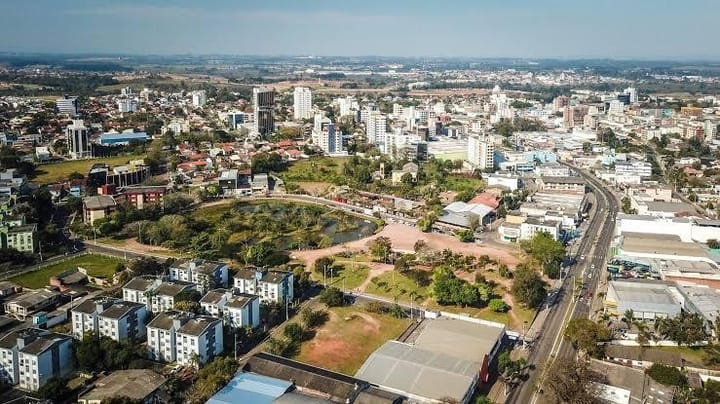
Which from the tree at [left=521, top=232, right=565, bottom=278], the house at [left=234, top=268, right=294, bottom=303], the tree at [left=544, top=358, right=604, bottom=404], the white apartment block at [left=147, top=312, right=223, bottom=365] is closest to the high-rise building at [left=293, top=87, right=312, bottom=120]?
the tree at [left=521, top=232, right=565, bottom=278]

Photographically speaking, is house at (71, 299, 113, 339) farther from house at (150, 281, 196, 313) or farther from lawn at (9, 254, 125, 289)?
lawn at (9, 254, 125, 289)

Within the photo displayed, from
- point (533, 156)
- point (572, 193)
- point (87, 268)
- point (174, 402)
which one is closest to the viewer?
point (174, 402)

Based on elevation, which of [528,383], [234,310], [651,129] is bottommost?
[528,383]

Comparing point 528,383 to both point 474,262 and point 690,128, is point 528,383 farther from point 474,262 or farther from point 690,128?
point 690,128

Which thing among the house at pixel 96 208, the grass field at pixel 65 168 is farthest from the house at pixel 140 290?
the grass field at pixel 65 168

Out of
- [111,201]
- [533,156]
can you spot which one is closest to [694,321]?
[111,201]

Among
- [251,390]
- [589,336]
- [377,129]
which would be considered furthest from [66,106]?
[589,336]
